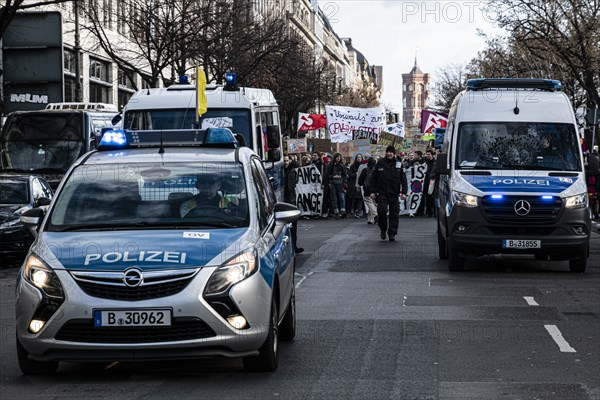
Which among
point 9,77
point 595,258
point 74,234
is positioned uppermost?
point 9,77

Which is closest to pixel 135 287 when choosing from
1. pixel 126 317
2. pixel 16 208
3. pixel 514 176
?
pixel 126 317

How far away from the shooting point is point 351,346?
1046 cm

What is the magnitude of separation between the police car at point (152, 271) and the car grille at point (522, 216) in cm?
823

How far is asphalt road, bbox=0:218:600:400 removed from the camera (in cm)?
835

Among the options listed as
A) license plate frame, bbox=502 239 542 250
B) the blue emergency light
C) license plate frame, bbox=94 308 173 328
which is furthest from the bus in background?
license plate frame, bbox=94 308 173 328

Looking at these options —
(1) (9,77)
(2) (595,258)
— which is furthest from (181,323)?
(1) (9,77)

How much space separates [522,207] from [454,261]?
134 centimetres

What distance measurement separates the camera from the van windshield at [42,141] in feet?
91.3

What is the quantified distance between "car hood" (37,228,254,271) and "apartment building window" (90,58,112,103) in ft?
135

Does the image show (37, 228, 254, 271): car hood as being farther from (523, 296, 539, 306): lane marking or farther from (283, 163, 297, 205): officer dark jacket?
(283, 163, 297, 205): officer dark jacket

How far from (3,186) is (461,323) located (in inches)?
469

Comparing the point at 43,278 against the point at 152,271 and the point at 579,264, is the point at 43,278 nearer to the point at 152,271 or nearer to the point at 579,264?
the point at 152,271

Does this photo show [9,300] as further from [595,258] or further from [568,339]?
[595,258]

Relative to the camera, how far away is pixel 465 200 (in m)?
17.6
